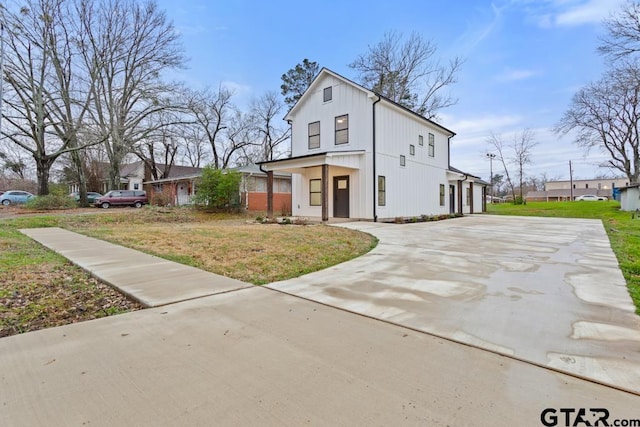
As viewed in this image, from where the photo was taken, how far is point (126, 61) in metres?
22.4

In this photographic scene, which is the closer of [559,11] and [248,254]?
[248,254]

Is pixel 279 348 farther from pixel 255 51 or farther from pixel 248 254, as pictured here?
pixel 255 51

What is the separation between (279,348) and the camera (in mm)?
2393

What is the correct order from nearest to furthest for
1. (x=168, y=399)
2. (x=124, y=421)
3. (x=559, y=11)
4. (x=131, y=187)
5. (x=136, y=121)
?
(x=124, y=421) < (x=168, y=399) < (x=559, y=11) < (x=136, y=121) < (x=131, y=187)

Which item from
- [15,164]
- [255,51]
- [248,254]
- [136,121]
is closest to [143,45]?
[136,121]

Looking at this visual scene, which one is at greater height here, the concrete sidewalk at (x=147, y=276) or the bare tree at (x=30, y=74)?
the bare tree at (x=30, y=74)

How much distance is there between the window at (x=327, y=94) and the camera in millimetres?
15524

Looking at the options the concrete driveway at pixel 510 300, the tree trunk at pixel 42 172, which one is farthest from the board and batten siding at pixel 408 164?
the tree trunk at pixel 42 172

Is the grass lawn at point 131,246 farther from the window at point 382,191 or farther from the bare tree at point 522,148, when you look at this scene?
the bare tree at point 522,148

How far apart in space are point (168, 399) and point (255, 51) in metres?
23.5

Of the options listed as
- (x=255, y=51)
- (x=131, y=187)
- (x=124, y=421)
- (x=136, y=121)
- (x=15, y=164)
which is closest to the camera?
(x=124, y=421)

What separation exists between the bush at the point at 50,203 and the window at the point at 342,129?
56.9 ft

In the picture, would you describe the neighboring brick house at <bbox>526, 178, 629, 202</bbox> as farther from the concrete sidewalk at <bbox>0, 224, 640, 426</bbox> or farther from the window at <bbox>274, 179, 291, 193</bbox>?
the concrete sidewalk at <bbox>0, 224, 640, 426</bbox>

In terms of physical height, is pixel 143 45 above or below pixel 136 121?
above
